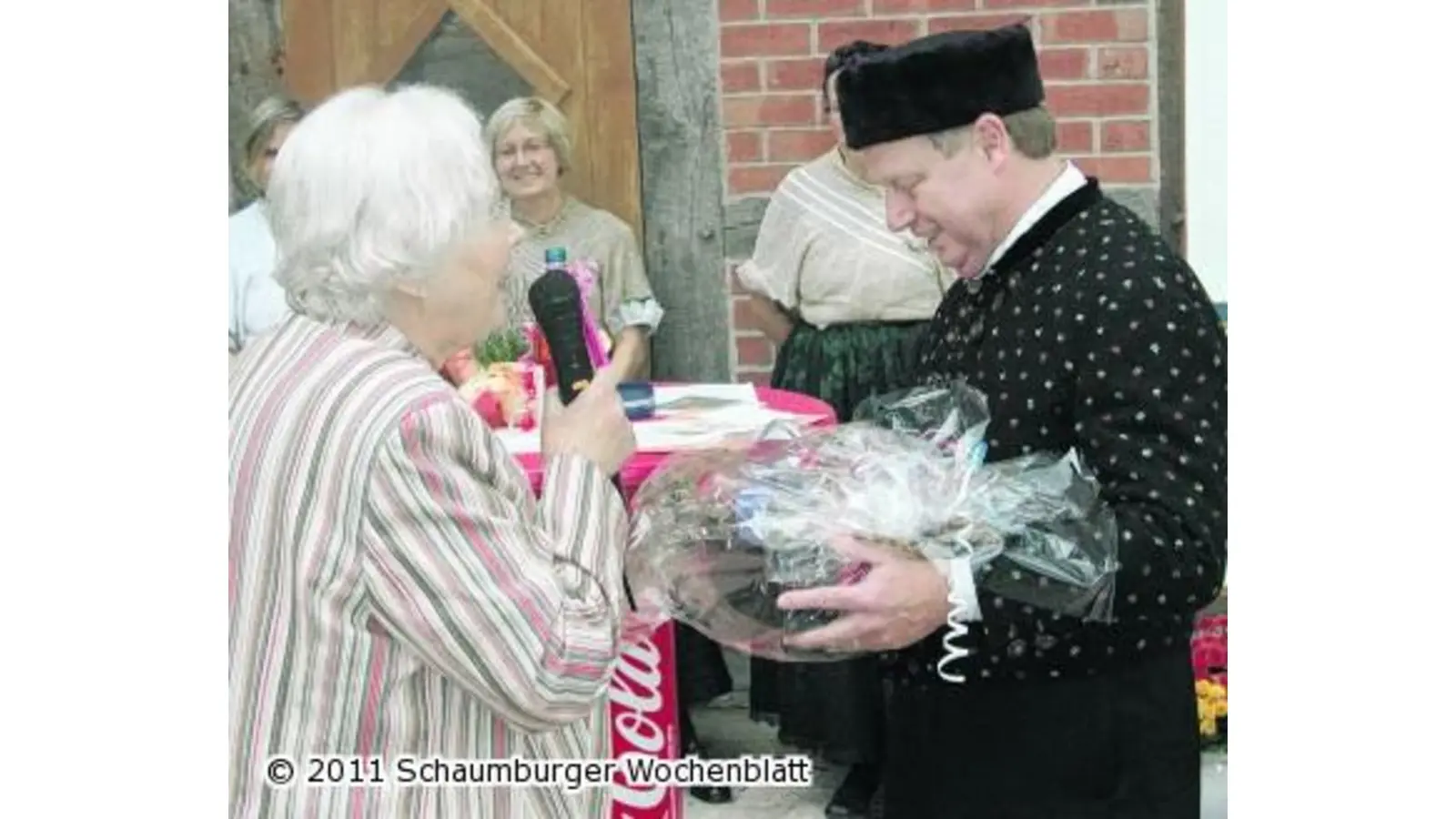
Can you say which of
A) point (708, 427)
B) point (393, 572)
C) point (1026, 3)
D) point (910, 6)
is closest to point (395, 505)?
point (393, 572)

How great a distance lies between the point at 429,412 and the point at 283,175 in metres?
0.29

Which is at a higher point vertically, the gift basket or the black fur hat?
the black fur hat

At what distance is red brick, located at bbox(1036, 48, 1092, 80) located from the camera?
1849 millimetres

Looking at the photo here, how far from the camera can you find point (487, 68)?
1957mm

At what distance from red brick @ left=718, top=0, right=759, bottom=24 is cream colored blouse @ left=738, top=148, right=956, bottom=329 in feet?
0.65

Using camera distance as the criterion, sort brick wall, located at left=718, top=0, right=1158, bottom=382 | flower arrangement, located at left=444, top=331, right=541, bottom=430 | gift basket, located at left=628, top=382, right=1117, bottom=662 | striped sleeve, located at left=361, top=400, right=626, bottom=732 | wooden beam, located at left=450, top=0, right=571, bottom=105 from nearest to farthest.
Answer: striped sleeve, located at left=361, top=400, right=626, bottom=732 → gift basket, located at left=628, top=382, right=1117, bottom=662 → flower arrangement, located at left=444, top=331, right=541, bottom=430 → brick wall, located at left=718, top=0, right=1158, bottom=382 → wooden beam, located at left=450, top=0, right=571, bottom=105

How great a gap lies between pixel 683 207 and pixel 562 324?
250mm

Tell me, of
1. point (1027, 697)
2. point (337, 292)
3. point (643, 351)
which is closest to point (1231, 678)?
point (1027, 697)

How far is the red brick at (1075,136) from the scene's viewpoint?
5.99ft

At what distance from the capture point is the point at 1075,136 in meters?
1.84

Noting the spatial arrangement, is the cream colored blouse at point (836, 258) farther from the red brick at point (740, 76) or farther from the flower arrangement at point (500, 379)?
→ the flower arrangement at point (500, 379)

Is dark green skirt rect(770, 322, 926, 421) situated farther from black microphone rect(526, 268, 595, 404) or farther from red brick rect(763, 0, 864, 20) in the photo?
red brick rect(763, 0, 864, 20)

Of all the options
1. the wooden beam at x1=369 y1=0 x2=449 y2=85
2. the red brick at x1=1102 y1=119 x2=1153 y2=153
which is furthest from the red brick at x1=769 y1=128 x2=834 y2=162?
the wooden beam at x1=369 y1=0 x2=449 y2=85

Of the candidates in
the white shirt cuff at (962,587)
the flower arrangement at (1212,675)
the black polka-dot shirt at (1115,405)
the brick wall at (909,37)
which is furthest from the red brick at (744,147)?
the flower arrangement at (1212,675)
